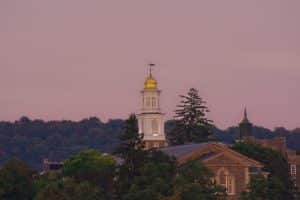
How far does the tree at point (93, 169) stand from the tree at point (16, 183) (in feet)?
22.7

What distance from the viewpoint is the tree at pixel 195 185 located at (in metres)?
111

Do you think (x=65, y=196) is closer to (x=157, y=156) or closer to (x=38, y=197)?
(x=38, y=197)

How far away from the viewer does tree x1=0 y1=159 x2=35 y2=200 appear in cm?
12144

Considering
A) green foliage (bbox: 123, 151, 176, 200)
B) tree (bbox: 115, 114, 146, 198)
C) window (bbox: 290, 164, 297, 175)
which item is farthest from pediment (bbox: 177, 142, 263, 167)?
window (bbox: 290, 164, 297, 175)

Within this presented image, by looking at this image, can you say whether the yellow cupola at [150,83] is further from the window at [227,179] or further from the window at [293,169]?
the window at [227,179]

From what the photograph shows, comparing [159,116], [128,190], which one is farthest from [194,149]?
[159,116]

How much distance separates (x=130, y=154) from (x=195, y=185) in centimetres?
1038

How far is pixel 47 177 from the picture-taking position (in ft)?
446

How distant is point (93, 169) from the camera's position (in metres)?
133

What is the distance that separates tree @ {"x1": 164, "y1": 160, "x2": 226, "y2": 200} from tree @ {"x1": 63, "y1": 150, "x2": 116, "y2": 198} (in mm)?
10992

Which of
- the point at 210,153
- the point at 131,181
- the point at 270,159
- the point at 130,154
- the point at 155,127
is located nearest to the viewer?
the point at 131,181

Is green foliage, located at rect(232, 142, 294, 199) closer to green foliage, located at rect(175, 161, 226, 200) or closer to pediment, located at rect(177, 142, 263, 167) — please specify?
pediment, located at rect(177, 142, 263, 167)

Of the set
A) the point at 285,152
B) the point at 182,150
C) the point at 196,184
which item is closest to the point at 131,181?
the point at 196,184

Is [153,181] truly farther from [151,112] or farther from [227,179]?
[151,112]
